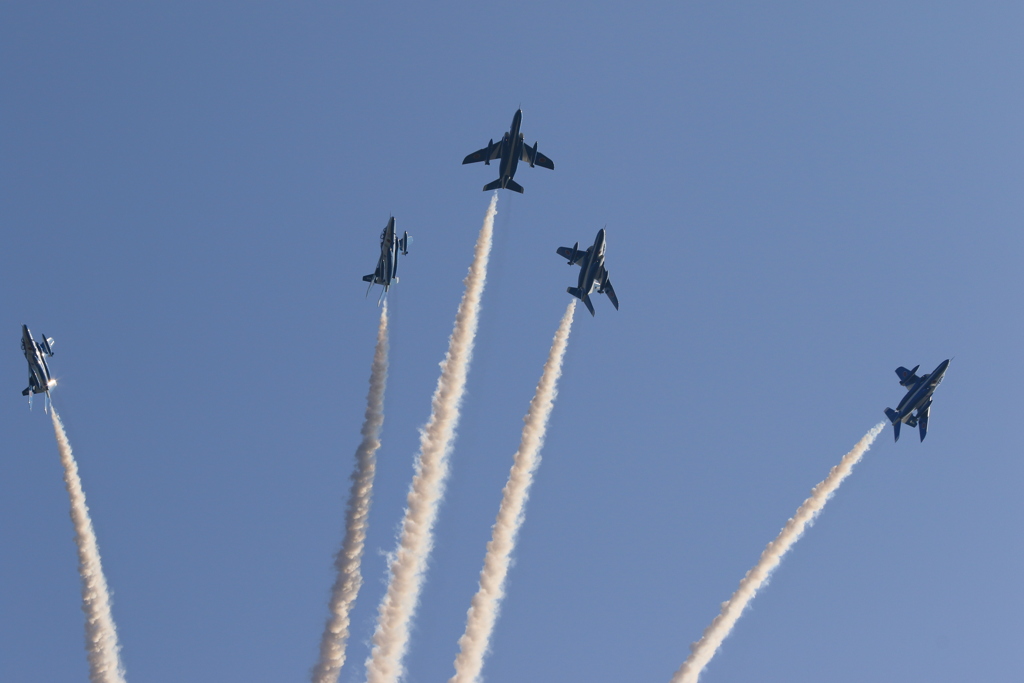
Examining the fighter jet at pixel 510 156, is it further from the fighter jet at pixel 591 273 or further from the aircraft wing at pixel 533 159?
the fighter jet at pixel 591 273

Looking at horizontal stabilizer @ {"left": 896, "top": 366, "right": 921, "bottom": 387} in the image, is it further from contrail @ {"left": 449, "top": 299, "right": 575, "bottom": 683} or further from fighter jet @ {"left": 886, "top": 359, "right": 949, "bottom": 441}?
contrail @ {"left": 449, "top": 299, "right": 575, "bottom": 683}

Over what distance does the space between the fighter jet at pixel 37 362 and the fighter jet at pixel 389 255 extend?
82.4 feet

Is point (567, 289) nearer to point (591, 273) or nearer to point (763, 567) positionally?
point (591, 273)

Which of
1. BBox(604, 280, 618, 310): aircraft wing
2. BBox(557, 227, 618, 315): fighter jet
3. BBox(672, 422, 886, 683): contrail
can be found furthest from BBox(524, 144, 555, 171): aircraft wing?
BBox(672, 422, 886, 683): contrail

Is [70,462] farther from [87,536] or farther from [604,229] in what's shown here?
[604,229]

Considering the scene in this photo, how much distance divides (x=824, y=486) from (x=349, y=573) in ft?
118

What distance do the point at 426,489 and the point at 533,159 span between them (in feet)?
87.1

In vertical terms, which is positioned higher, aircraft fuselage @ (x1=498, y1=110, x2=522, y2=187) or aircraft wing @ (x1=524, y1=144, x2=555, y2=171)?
aircraft wing @ (x1=524, y1=144, x2=555, y2=171)

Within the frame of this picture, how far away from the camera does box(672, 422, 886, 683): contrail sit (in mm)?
57969

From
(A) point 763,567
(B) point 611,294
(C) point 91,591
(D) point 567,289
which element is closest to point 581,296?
(D) point 567,289

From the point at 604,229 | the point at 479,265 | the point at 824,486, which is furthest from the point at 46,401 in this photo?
the point at 824,486

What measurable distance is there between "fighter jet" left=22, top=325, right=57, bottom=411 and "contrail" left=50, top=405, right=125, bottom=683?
271 cm

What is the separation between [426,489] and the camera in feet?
193

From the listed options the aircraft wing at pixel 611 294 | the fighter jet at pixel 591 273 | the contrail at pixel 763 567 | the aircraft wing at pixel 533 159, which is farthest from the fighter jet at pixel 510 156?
the contrail at pixel 763 567
